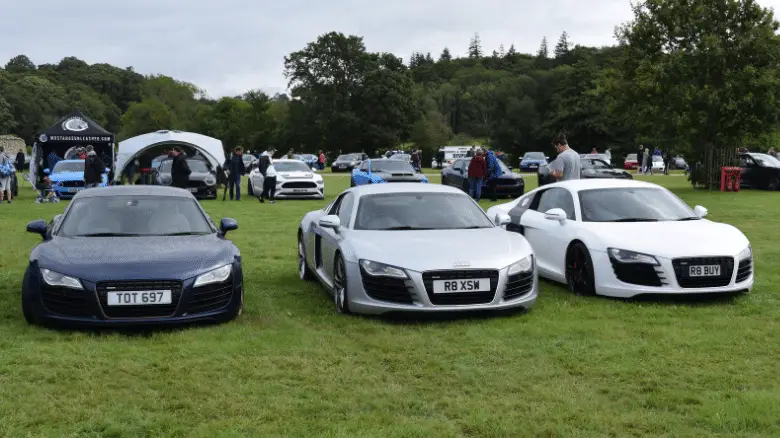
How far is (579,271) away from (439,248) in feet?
7.02

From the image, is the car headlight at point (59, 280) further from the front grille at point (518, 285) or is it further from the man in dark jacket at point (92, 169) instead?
the man in dark jacket at point (92, 169)

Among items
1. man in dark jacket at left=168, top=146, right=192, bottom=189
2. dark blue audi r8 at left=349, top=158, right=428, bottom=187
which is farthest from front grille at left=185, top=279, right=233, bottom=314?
dark blue audi r8 at left=349, top=158, right=428, bottom=187

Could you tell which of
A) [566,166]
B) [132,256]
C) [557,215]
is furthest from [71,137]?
[132,256]

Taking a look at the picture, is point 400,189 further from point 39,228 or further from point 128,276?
point 39,228

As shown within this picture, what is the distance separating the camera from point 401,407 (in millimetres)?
5195

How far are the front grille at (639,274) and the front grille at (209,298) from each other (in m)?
4.01

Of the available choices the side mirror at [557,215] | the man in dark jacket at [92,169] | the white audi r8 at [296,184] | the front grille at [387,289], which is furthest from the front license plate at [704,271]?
the white audi r8 at [296,184]

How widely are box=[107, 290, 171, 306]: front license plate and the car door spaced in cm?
463

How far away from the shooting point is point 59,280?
23.3 ft

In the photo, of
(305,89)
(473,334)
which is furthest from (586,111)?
(473,334)

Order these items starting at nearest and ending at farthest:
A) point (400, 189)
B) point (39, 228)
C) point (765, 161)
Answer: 1. point (39, 228)
2. point (400, 189)
3. point (765, 161)

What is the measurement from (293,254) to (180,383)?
7409mm

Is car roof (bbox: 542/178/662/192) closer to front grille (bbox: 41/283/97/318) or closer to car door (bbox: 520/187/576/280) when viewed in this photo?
car door (bbox: 520/187/576/280)

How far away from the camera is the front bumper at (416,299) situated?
24.8ft
